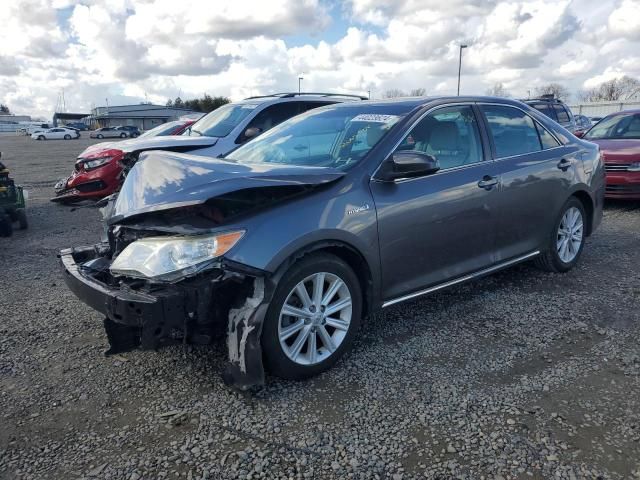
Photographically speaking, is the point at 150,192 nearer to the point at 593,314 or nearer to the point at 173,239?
the point at 173,239

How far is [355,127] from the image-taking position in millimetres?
3879

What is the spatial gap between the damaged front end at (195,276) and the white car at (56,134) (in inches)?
2309

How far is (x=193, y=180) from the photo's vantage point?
121 inches

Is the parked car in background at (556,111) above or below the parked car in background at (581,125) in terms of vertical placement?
above

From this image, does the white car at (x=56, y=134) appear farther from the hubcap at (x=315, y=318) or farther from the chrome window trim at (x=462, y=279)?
the hubcap at (x=315, y=318)

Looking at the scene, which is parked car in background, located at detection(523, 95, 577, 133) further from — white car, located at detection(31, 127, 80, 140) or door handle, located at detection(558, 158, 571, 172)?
white car, located at detection(31, 127, 80, 140)

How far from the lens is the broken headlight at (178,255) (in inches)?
110

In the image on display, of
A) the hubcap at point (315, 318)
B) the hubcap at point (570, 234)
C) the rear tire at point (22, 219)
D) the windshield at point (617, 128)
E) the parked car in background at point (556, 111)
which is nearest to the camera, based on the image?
the hubcap at point (315, 318)

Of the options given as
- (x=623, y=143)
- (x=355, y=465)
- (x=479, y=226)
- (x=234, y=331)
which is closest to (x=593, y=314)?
(x=479, y=226)

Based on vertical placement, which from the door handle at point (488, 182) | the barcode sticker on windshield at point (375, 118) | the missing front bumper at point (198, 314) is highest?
the barcode sticker on windshield at point (375, 118)

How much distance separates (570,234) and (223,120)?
A: 575 centimetres

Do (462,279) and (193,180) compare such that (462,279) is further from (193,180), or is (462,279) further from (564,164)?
(193,180)

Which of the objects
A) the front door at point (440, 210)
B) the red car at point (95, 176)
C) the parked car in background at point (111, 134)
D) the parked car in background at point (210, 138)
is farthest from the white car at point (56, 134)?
the front door at point (440, 210)

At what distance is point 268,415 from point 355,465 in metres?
0.60
